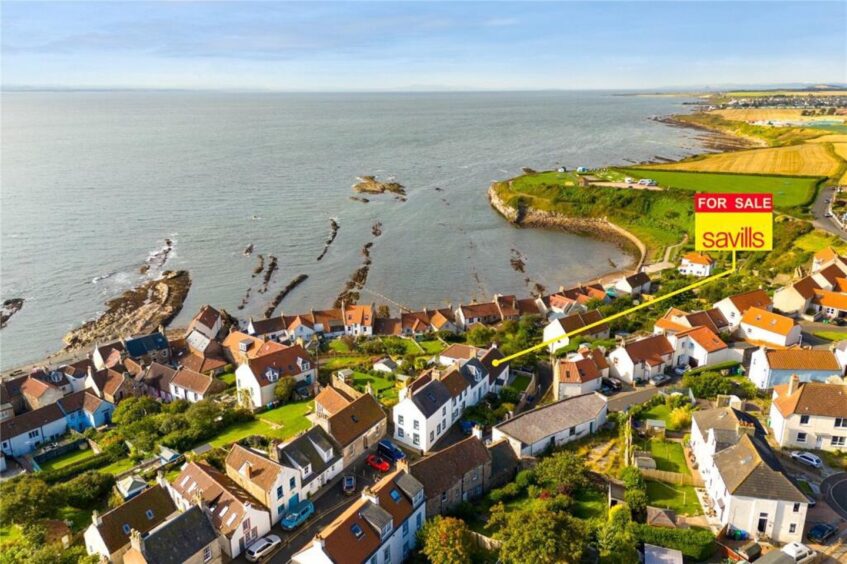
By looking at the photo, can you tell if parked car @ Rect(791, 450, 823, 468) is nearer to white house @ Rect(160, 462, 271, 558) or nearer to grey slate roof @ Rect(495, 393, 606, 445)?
grey slate roof @ Rect(495, 393, 606, 445)

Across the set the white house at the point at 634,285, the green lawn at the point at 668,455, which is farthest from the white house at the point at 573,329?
the green lawn at the point at 668,455

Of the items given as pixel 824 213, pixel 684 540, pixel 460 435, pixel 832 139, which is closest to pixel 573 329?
pixel 460 435

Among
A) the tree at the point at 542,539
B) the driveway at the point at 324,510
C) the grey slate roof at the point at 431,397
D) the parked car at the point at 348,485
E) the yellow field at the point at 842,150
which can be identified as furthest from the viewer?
the yellow field at the point at 842,150

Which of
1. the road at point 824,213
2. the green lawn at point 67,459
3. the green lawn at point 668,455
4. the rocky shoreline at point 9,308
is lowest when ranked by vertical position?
the green lawn at point 67,459

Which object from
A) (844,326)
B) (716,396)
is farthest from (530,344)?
(844,326)

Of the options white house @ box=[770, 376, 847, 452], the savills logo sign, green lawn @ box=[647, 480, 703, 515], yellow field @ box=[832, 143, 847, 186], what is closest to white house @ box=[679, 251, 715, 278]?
white house @ box=[770, 376, 847, 452]

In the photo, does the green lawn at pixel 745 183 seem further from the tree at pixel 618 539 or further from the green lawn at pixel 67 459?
the green lawn at pixel 67 459

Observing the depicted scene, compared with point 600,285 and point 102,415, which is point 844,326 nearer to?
point 600,285
